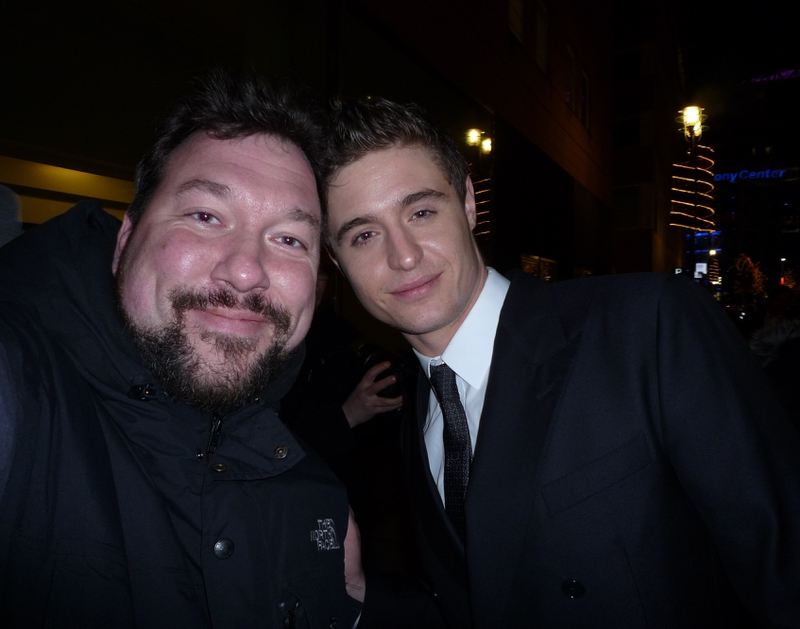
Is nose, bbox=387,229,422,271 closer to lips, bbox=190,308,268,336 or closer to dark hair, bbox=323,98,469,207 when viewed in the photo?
dark hair, bbox=323,98,469,207

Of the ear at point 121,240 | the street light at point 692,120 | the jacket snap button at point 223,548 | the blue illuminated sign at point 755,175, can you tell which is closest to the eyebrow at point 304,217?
the ear at point 121,240

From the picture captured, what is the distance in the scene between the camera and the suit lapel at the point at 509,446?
152 cm

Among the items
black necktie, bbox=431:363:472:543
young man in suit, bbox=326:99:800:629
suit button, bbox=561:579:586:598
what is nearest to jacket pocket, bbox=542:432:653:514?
young man in suit, bbox=326:99:800:629

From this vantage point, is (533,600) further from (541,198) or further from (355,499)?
(541,198)

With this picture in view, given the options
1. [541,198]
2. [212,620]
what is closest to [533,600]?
[212,620]

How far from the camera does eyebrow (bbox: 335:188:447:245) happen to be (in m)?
2.09

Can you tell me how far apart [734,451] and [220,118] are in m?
2.26

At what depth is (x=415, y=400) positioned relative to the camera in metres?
2.39

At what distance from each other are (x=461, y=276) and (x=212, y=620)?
1.56m

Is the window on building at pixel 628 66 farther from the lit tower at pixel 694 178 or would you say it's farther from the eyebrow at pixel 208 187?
the eyebrow at pixel 208 187

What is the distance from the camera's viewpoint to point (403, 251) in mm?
2041

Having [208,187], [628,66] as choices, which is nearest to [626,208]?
[628,66]

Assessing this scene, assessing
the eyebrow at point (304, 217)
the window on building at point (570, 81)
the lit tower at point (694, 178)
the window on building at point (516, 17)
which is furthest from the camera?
the window on building at point (570, 81)

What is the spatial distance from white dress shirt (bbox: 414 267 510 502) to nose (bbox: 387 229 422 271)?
37cm
